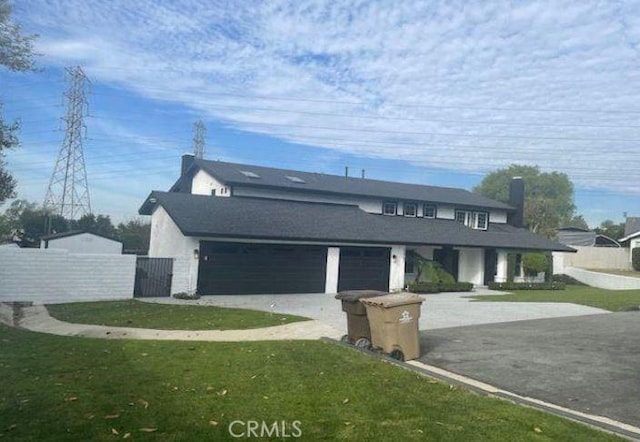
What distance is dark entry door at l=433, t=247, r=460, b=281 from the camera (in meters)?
29.7

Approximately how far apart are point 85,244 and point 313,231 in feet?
38.9

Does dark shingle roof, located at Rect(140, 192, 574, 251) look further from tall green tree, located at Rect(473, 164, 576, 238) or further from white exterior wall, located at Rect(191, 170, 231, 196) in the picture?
tall green tree, located at Rect(473, 164, 576, 238)

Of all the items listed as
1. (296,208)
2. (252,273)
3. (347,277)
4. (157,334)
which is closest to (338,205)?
(296,208)

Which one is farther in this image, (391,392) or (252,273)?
(252,273)

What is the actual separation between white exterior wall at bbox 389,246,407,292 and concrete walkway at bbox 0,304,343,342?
488 inches

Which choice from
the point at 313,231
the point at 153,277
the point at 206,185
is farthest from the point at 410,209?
the point at 153,277

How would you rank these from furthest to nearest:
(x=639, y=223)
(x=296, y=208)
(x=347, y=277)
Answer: (x=639, y=223), (x=296, y=208), (x=347, y=277)

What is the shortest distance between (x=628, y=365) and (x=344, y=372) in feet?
15.5

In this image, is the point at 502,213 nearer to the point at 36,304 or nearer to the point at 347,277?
the point at 347,277

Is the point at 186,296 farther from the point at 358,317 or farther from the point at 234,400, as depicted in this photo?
the point at 234,400

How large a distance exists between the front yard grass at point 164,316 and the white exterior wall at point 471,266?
17931mm

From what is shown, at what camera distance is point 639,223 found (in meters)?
52.1

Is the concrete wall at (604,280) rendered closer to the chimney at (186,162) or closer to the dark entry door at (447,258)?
the dark entry door at (447,258)

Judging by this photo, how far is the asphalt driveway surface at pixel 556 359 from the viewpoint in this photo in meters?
6.98
